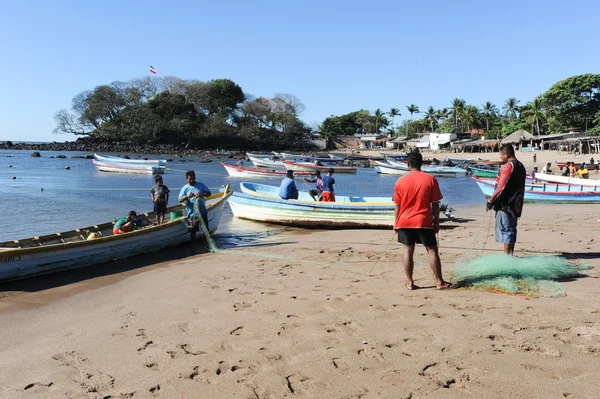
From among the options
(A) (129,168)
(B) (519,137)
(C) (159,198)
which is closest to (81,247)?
(C) (159,198)

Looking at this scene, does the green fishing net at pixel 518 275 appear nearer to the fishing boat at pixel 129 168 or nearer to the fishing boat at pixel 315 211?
the fishing boat at pixel 315 211

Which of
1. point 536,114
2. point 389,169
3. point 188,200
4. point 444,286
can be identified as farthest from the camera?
point 536,114

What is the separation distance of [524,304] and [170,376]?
3.68 m

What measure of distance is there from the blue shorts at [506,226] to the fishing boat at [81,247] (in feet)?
23.0

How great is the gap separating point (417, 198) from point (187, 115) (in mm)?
90616

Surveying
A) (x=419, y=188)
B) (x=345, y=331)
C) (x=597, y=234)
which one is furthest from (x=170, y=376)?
(x=597, y=234)

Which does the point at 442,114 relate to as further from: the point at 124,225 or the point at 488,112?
the point at 124,225

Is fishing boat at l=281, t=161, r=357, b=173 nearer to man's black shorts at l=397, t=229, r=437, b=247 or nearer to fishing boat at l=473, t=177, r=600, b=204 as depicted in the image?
fishing boat at l=473, t=177, r=600, b=204

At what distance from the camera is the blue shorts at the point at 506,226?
20.6 ft

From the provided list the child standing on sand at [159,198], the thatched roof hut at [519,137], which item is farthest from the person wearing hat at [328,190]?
the thatched roof hut at [519,137]

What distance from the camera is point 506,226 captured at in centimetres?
636

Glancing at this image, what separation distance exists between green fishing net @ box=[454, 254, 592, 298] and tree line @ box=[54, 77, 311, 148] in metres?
87.3

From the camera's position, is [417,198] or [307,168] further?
[307,168]

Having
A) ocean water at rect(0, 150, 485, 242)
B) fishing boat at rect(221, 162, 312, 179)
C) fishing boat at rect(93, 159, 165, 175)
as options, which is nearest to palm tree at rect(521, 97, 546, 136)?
ocean water at rect(0, 150, 485, 242)
